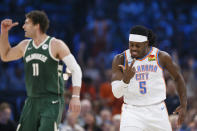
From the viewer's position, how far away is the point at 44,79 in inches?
220

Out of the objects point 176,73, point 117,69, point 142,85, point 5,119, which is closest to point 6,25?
point 117,69

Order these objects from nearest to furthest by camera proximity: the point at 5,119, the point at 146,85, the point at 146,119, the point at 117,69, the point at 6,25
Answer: the point at 146,119 < the point at 146,85 < the point at 117,69 < the point at 6,25 < the point at 5,119

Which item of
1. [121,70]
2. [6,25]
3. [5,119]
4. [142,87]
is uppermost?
[6,25]

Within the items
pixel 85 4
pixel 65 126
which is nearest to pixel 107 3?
pixel 85 4

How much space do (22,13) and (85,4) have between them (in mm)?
2806

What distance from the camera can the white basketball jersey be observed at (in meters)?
5.80

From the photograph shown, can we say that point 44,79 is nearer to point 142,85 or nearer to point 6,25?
point 6,25

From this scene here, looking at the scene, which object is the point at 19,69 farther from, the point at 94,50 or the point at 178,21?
the point at 178,21

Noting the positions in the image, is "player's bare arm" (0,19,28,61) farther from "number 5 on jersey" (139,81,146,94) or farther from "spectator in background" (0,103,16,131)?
"spectator in background" (0,103,16,131)

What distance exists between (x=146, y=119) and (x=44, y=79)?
4.73 feet

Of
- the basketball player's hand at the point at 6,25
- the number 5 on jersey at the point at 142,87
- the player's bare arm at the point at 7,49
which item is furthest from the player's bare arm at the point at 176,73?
the basketball player's hand at the point at 6,25

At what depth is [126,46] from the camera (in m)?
13.4

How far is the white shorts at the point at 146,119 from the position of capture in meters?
5.65

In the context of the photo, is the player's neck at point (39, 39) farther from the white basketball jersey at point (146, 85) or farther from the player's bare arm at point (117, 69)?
the white basketball jersey at point (146, 85)
